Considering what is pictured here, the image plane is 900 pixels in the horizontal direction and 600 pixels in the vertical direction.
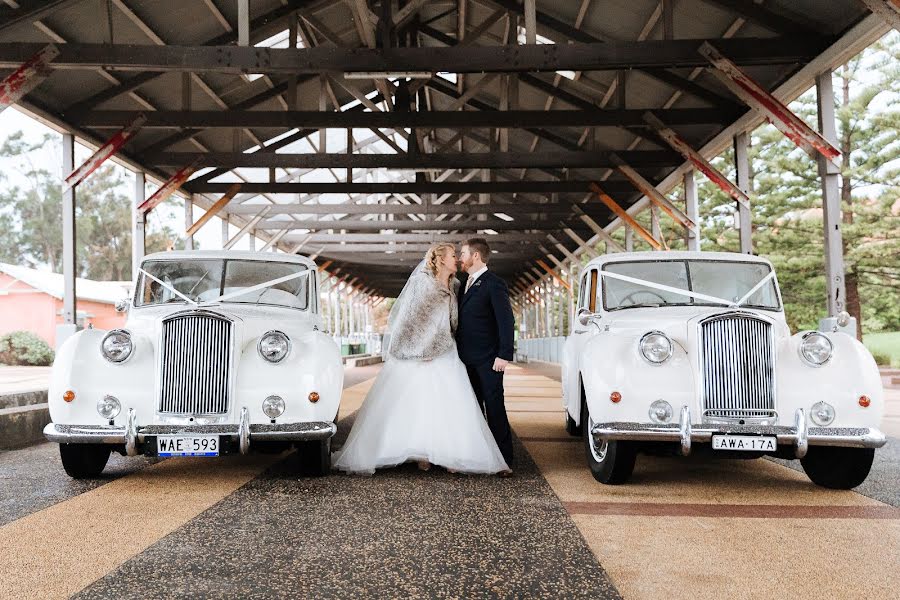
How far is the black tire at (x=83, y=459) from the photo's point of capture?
582 centimetres

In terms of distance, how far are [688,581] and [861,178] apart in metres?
25.4

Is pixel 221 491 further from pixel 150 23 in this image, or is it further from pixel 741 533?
pixel 150 23

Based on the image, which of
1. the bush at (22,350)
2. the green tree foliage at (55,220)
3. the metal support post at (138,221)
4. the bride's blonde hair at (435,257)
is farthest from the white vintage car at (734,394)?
the green tree foliage at (55,220)

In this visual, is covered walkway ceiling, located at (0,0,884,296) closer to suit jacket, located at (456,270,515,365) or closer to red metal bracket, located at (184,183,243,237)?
red metal bracket, located at (184,183,243,237)

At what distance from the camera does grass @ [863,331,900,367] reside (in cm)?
2664

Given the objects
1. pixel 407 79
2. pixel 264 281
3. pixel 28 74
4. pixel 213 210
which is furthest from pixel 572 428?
pixel 213 210

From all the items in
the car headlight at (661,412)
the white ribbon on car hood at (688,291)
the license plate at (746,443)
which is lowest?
the license plate at (746,443)

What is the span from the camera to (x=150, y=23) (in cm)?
1220

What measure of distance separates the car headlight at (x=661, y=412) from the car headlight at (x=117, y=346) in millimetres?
3611

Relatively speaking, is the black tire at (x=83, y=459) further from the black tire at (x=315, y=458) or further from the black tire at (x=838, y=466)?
the black tire at (x=838, y=466)

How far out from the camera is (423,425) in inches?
237

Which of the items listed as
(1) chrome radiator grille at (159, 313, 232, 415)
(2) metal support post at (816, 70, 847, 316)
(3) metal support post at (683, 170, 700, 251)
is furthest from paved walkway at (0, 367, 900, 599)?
(3) metal support post at (683, 170, 700, 251)

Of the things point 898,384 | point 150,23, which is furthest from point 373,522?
point 898,384

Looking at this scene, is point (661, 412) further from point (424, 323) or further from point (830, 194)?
point (830, 194)
